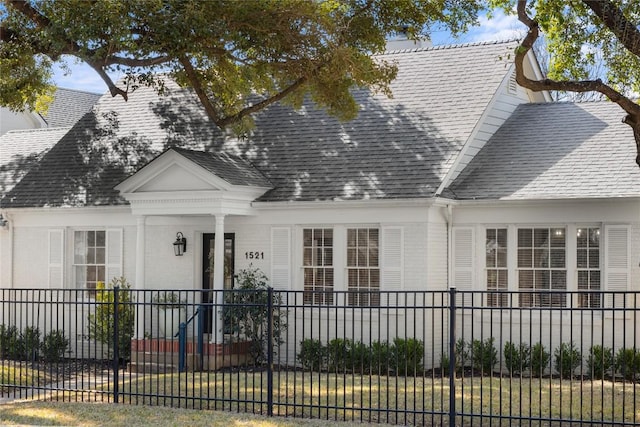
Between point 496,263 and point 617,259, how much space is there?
92.5 inches

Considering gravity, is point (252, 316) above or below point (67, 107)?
below

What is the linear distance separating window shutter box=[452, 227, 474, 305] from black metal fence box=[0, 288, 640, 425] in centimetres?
27

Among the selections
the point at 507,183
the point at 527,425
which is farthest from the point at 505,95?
the point at 527,425

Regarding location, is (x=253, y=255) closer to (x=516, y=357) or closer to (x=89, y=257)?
Result: (x=89, y=257)

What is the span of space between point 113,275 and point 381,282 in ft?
21.5

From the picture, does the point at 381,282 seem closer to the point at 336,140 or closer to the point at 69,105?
the point at 336,140

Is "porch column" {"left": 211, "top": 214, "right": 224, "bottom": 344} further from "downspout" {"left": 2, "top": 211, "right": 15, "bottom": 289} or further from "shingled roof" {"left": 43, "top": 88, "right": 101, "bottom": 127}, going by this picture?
"shingled roof" {"left": 43, "top": 88, "right": 101, "bottom": 127}

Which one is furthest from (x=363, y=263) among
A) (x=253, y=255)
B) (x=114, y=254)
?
(x=114, y=254)

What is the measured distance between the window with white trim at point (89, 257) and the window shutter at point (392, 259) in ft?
22.5

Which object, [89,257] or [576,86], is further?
[89,257]

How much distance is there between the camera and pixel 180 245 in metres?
21.0

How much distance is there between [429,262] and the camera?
1858 centimetres

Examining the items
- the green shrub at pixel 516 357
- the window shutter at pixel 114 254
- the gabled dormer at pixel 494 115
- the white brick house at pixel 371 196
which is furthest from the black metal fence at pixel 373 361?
the gabled dormer at pixel 494 115

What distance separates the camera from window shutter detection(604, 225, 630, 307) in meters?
17.6
